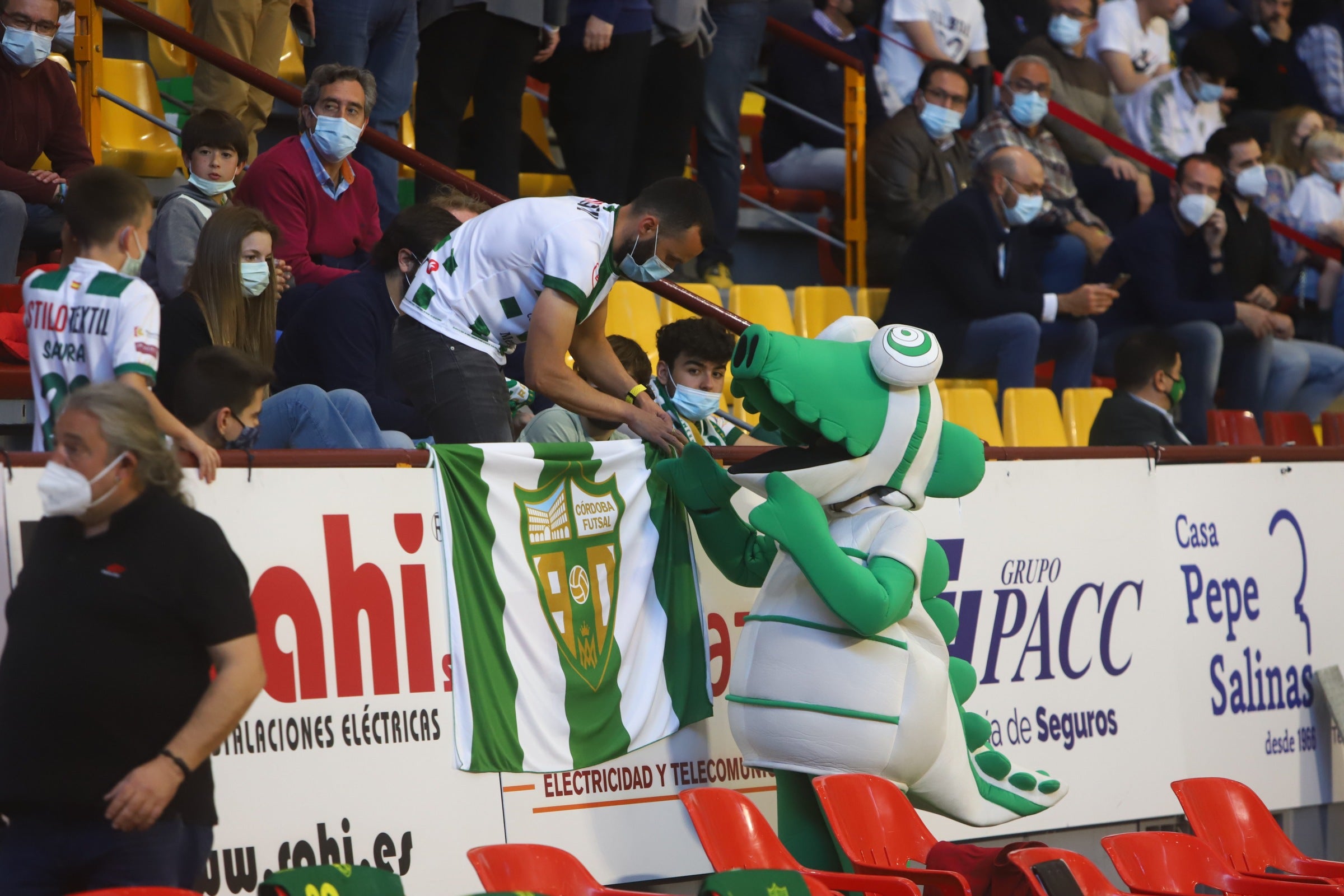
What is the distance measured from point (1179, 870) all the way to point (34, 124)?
16.8ft

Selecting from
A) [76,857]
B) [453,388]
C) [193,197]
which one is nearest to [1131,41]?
[193,197]

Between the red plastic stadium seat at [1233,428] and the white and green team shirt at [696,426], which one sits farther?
the red plastic stadium seat at [1233,428]

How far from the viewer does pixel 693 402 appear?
595cm

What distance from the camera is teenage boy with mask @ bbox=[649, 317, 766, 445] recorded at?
5891mm

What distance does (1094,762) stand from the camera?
6043mm

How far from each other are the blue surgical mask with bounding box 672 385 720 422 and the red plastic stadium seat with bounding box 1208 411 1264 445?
11.1 ft

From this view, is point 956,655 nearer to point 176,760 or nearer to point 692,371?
point 692,371

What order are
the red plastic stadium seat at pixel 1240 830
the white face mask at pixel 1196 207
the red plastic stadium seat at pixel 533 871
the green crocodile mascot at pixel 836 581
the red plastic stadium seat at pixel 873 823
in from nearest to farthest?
the red plastic stadium seat at pixel 533 871 < the red plastic stadium seat at pixel 873 823 < the green crocodile mascot at pixel 836 581 < the red plastic stadium seat at pixel 1240 830 < the white face mask at pixel 1196 207

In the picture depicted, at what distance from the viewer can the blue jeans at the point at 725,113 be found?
29.1 ft

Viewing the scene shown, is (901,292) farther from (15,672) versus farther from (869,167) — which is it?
(15,672)

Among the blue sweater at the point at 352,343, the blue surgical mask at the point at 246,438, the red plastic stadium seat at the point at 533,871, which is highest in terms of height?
the blue sweater at the point at 352,343

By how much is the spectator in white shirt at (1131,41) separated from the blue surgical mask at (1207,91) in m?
0.32

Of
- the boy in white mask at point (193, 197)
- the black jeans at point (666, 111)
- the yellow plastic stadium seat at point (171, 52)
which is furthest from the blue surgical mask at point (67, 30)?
the black jeans at point (666, 111)

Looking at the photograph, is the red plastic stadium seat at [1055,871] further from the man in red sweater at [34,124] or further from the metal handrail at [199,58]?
the man in red sweater at [34,124]
